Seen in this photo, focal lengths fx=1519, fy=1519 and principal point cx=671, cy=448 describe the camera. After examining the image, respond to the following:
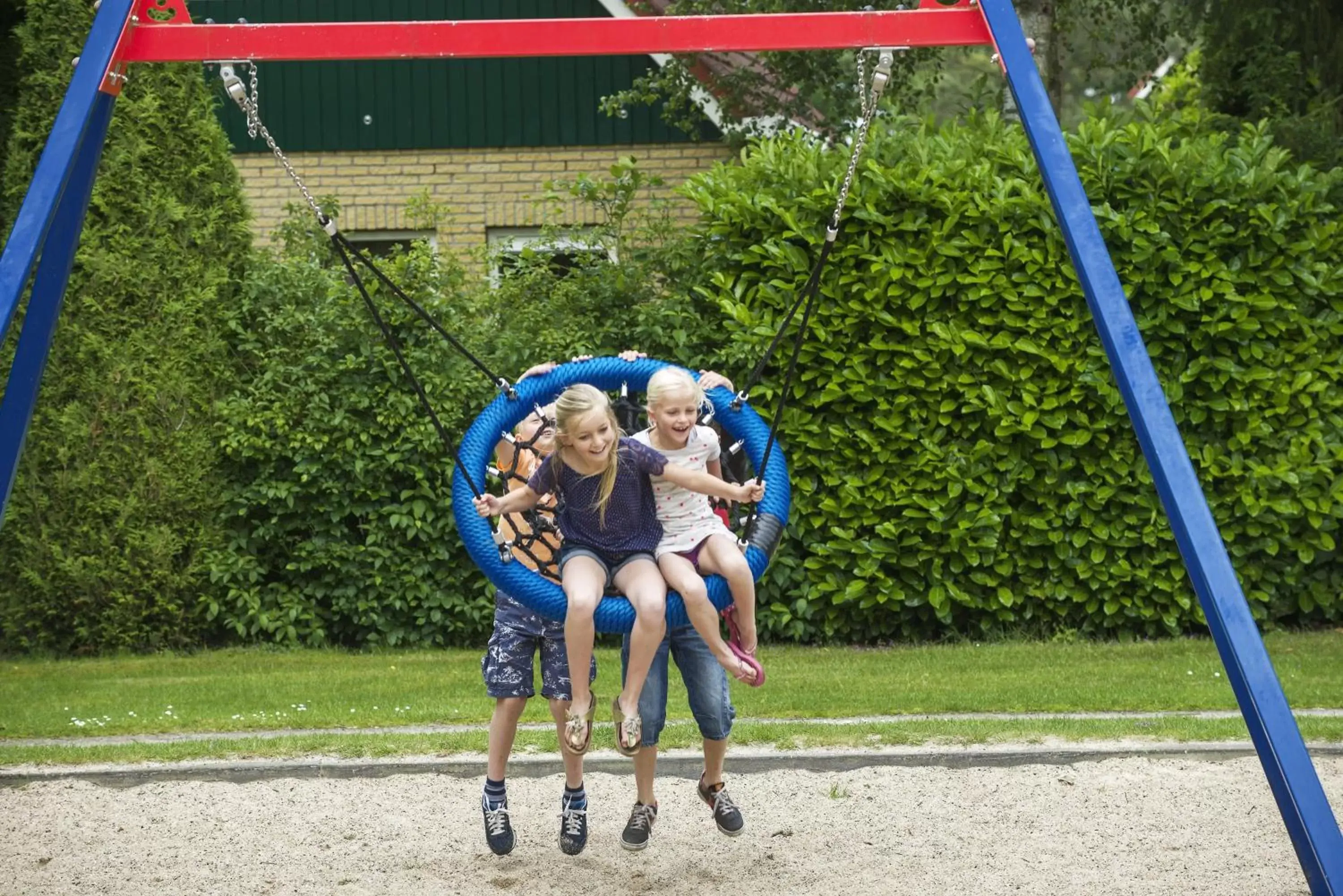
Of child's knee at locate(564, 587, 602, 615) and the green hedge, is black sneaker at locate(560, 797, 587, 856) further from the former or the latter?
the green hedge

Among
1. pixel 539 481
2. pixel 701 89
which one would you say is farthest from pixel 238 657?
pixel 701 89

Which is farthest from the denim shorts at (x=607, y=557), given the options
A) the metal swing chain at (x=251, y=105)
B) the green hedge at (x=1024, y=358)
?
the green hedge at (x=1024, y=358)

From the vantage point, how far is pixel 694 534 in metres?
4.58

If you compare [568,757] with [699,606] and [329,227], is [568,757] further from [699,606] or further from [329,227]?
[329,227]

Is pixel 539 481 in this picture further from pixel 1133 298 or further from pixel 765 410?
pixel 1133 298

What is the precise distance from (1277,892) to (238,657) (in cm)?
590

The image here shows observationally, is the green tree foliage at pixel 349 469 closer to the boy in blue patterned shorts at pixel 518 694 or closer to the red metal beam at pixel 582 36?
the boy in blue patterned shorts at pixel 518 694

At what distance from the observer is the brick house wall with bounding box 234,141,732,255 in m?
11.7

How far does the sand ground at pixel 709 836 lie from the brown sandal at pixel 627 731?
0.61 m

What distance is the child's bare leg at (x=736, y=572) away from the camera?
4.46 m

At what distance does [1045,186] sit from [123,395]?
241 inches

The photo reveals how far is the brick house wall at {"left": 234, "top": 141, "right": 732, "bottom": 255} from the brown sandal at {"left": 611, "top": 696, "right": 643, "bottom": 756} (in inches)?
303

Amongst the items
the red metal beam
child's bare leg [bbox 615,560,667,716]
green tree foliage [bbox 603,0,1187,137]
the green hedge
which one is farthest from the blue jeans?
green tree foliage [bbox 603,0,1187,137]

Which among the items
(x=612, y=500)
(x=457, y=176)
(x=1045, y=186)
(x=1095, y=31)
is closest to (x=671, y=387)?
(x=612, y=500)
